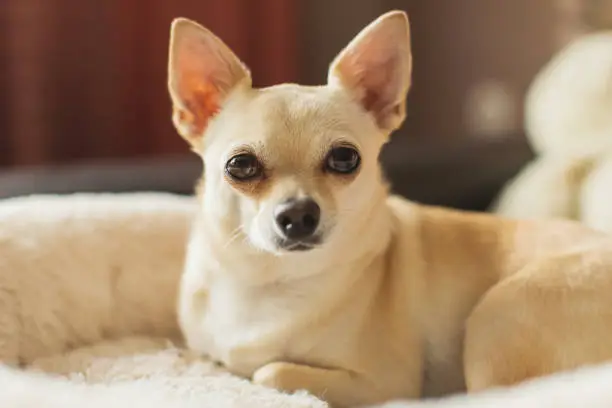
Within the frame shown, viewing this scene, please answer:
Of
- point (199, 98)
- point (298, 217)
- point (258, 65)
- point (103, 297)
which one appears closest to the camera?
point (298, 217)

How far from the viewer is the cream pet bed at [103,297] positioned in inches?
51.9

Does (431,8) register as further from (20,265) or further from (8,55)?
(20,265)

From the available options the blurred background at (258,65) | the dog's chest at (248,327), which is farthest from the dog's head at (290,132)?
the blurred background at (258,65)

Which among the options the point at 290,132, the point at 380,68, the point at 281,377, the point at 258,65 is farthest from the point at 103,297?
the point at 258,65

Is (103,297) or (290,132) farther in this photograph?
(103,297)

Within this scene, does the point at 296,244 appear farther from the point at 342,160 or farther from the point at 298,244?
the point at 342,160

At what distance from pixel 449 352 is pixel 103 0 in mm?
1852

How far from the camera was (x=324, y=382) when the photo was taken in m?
1.28

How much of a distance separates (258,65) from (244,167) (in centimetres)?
184

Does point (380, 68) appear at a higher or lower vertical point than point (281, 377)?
higher

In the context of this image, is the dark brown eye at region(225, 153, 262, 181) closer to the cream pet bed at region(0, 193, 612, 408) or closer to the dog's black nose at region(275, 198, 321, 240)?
the dog's black nose at region(275, 198, 321, 240)

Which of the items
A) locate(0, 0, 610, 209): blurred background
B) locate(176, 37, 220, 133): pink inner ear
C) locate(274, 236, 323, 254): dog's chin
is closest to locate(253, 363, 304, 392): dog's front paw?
locate(274, 236, 323, 254): dog's chin

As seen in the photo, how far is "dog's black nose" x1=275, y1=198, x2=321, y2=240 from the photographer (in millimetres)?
1148

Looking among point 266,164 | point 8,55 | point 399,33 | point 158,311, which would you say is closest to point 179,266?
point 158,311
